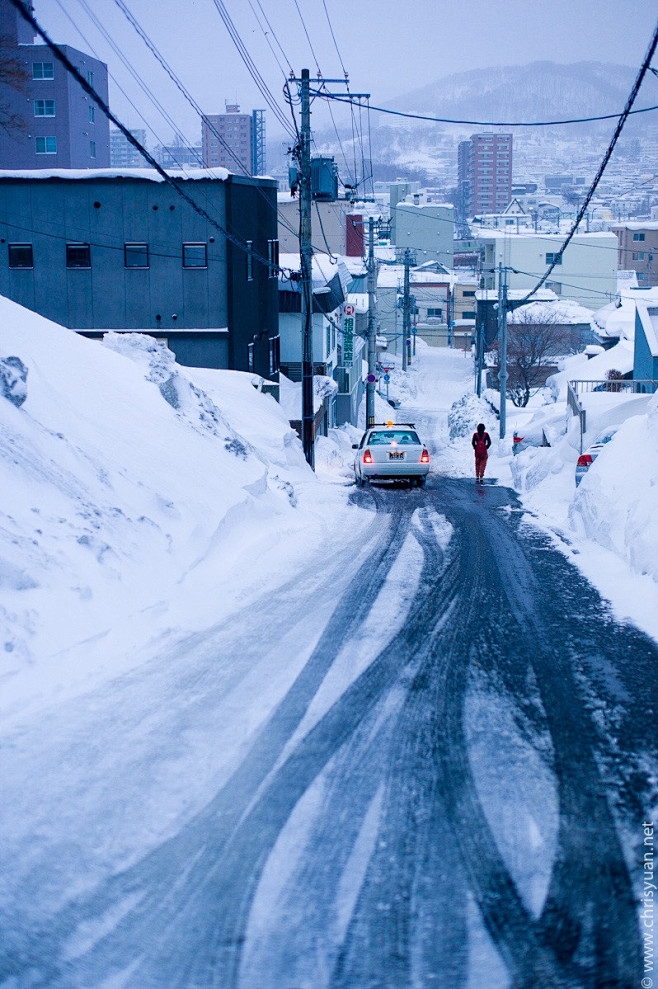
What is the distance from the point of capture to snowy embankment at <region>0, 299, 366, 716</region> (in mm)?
7918

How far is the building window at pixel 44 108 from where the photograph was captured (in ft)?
221

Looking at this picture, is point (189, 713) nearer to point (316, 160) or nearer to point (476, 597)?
point (476, 597)

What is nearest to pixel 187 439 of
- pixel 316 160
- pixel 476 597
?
pixel 476 597

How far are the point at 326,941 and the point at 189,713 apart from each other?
9.02ft

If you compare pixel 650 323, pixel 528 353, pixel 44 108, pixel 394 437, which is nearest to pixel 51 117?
pixel 44 108

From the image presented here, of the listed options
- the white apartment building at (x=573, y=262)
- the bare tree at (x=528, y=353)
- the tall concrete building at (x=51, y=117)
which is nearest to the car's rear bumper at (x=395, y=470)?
the bare tree at (x=528, y=353)

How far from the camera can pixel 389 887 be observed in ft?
14.8

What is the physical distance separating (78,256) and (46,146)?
138ft

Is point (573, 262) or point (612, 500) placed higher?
point (573, 262)

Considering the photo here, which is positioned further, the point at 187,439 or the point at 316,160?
the point at 316,160

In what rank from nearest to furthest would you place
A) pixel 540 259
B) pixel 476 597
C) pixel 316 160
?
pixel 476 597
pixel 316 160
pixel 540 259

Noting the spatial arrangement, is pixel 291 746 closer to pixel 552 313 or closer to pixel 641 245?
pixel 552 313

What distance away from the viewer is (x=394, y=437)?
22859 millimetres

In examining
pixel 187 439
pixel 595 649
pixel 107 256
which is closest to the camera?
pixel 595 649
